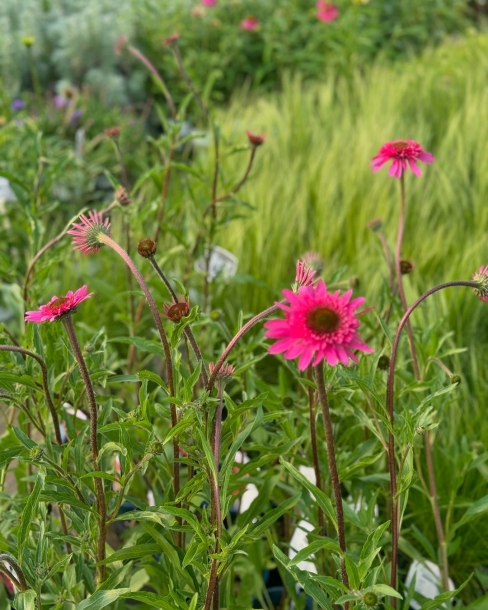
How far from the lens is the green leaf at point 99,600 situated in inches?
27.2

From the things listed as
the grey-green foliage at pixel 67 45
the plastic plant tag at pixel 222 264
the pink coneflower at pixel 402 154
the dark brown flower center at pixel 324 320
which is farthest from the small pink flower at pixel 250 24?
the dark brown flower center at pixel 324 320

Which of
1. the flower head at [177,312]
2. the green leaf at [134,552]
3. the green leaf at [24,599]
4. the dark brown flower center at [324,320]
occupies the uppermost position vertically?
the dark brown flower center at [324,320]

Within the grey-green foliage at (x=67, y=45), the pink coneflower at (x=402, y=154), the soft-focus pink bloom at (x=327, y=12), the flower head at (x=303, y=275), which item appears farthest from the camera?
the soft-focus pink bloom at (x=327, y=12)

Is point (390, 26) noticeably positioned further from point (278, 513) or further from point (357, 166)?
point (278, 513)

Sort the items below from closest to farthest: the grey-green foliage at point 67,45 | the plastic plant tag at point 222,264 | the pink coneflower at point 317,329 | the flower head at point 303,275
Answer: the pink coneflower at point 317,329 → the flower head at point 303,275 → the plastic plant tag at point 222,264 → the grey-green foliage at point 67,45

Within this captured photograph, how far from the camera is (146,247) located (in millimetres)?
690

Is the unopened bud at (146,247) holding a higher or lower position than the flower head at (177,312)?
higher

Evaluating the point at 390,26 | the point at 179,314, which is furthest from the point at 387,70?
the point at 179,314

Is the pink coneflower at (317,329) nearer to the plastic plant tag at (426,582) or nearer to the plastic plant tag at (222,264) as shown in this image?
the plastic plant tag at (426,582)

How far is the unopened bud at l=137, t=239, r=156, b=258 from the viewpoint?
688mm

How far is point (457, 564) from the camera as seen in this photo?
3.91 feet

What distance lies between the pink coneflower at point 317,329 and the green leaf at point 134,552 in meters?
0.33

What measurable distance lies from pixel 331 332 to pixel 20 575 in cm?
41

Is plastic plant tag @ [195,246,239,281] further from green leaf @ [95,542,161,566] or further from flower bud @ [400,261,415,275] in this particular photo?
green leaf @ [95,542,161,566]
